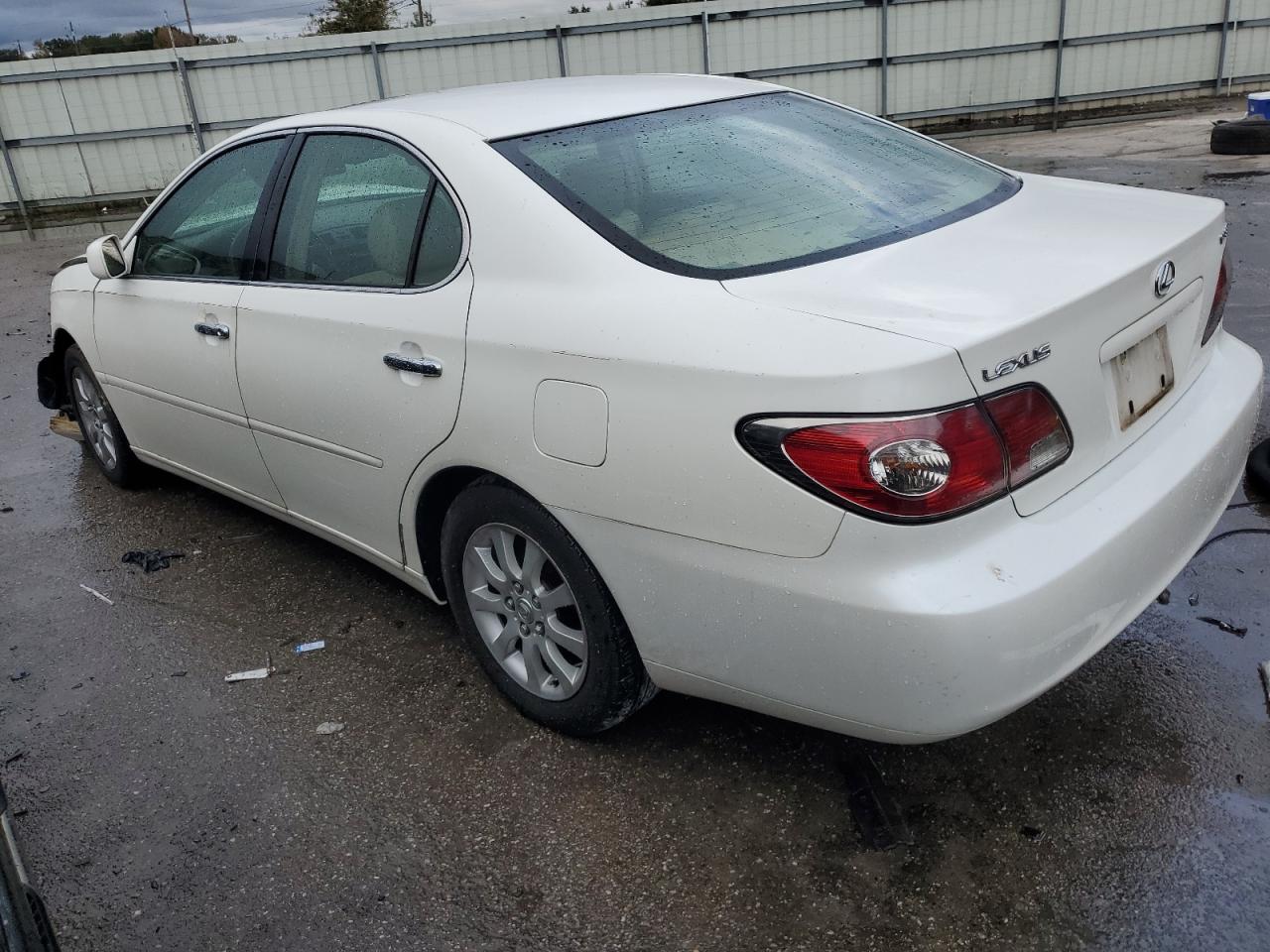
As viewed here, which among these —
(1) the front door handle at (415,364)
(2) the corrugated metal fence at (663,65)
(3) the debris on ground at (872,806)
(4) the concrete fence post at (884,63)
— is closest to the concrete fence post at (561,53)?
(2) the corrugated metal fence at (663,65)

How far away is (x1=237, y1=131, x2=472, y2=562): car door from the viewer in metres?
2.94

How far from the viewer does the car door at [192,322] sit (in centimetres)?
376

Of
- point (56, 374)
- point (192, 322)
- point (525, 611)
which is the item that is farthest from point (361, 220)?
point (56, 374)

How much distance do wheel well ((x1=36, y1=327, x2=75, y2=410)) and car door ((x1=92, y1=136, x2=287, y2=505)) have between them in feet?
2.15

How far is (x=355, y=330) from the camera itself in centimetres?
314

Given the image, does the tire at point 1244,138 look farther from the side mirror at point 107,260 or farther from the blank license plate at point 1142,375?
the side mirror at point 107,260

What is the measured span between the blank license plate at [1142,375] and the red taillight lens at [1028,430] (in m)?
0.26

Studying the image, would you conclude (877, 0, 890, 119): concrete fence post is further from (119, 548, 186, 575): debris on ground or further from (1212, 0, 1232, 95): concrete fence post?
(119, 548, 186, 575): debris on ground

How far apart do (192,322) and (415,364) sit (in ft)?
4.59

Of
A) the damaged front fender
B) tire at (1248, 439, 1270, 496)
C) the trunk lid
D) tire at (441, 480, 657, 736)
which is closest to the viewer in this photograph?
the trunk lid

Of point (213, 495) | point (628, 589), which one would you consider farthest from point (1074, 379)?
point (213, 495)

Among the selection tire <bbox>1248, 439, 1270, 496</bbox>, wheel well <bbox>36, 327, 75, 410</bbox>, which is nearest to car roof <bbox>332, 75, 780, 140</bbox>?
tire <bbox>1248, 439, 1270, 496</bbox>

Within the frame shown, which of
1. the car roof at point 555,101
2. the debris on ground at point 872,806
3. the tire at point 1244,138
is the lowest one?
the tire at point 1244,138

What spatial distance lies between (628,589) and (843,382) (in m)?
0.75
